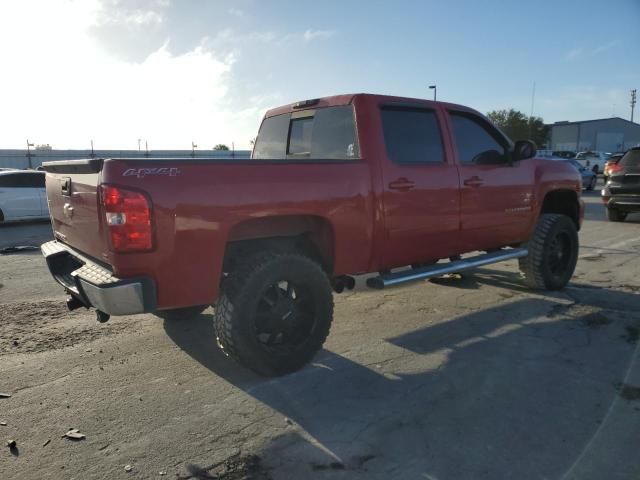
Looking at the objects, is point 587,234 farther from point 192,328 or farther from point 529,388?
point 192,328

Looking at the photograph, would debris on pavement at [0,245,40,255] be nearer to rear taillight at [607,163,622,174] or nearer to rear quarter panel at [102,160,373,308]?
rear quarter panel at [102,160,373,308]

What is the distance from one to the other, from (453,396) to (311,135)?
266cm

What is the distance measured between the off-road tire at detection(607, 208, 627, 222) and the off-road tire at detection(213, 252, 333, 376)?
38.6 feet

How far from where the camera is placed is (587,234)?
35.9ft

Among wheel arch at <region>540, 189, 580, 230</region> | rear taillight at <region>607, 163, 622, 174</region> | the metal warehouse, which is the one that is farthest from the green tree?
wheel arch at <region>540, 189, 580, 230</region>

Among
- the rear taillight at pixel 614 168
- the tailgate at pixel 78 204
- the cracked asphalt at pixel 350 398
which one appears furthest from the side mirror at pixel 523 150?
the rear taillight at pixel 614 168

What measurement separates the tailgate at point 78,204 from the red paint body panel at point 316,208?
2cm

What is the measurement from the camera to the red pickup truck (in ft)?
10.0

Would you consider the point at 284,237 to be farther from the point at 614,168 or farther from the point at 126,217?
the point at 614,168

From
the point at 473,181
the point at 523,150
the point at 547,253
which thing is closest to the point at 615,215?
the point at 547,253

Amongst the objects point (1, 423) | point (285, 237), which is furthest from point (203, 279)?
point (1, 423)

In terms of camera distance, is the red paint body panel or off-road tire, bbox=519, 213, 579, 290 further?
off-road tire, bbox=519, 213, 579, 290

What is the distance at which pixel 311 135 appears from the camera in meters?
4.75

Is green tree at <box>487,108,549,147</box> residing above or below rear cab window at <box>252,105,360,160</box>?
above
